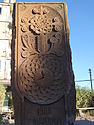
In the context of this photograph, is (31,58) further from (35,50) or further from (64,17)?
(64,17)

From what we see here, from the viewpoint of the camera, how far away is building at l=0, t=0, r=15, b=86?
68.8 ft

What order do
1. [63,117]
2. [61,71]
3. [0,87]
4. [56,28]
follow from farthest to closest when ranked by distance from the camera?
[0,87] < [56,28] < [61,71] < [63,117]

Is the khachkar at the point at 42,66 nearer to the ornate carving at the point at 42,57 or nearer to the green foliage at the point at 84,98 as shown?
the ornate carving at the point at 42,57

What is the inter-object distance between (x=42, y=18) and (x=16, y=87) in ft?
7.15

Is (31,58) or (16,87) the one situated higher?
(31,58)

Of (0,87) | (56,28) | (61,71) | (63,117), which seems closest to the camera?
(63,117)

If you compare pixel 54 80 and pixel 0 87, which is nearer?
pixel 54 80

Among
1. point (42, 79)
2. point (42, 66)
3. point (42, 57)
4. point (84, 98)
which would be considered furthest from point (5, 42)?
point (42, 79)

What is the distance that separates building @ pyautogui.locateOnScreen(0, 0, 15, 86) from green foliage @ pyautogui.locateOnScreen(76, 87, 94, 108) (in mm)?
8017

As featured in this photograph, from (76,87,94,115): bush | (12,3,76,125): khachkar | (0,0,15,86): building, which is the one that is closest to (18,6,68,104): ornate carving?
(12,3,76,125): khachkar

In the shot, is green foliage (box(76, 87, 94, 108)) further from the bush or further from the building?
the building

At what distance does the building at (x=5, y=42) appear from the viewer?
68.8 feet

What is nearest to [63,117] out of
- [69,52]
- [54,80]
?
[54,80]

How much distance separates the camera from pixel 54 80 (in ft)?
16.9
